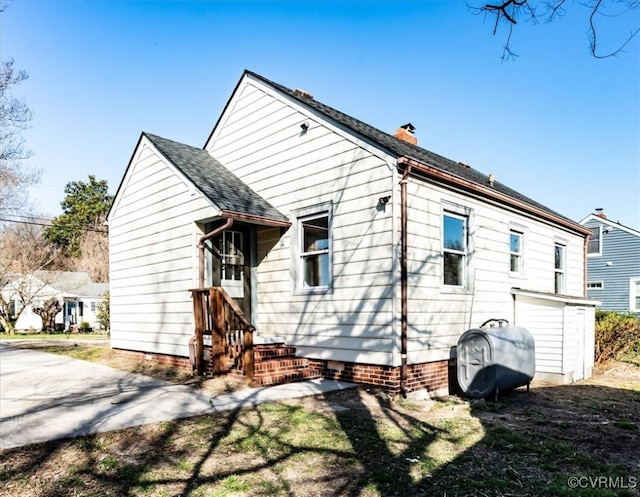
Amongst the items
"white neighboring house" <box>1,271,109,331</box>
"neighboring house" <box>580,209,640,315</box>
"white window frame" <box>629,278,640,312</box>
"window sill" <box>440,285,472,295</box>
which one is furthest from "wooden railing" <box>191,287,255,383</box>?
"white neighboring house" <box>1,271,109,331</box>

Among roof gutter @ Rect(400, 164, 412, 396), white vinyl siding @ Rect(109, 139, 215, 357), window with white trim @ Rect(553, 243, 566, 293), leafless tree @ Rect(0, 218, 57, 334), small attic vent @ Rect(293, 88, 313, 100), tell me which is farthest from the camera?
leafless tree @ Rect(0, 218, 57, 334)

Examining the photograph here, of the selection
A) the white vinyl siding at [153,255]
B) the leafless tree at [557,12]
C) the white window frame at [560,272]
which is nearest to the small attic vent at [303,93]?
the white vinyl siding at [153,255]

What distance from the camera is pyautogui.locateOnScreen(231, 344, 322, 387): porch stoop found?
7277 millimetres

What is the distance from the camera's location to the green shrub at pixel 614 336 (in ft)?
40.1

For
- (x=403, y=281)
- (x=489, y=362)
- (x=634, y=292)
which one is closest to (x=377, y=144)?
(x=403, y=281)

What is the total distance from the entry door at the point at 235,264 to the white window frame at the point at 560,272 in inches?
328

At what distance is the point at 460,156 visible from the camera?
15172mm

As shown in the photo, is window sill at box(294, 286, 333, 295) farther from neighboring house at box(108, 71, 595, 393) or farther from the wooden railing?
the wooden railing

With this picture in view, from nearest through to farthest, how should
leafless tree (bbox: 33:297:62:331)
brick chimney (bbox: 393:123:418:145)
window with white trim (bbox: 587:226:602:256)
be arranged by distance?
1. brick chimney (bbox: 393:123:418:145)
2. window with white trim (bbox: 587:226:602:256)
3. leafless tree (bbox: 33:297:62:331)

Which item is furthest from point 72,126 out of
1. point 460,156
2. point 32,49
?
point 460,156

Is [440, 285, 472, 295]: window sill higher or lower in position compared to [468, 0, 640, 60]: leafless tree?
lower

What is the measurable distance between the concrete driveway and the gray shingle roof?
10.6 ft

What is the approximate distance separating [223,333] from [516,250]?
704cm

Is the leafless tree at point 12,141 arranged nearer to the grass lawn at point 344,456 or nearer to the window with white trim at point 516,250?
the grass lawn at point 344,456
